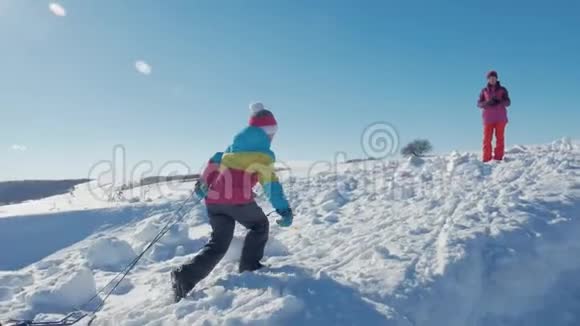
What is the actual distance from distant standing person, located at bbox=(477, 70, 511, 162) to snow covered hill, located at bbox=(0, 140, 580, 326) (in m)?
1.07

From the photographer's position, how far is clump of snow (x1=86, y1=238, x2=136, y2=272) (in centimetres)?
676

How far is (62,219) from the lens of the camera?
30.7 ft

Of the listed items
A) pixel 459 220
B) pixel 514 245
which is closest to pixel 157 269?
pixel 459 220

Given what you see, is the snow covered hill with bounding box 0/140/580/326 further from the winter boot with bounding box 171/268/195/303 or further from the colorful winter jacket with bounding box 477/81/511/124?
the colorful winter jacket with bounding box 477/81/511/124

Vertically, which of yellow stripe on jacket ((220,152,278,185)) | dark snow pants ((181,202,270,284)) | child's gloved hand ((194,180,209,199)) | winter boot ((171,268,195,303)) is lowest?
winter boot ((171,268,195,303))

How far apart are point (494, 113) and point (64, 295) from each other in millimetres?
8424

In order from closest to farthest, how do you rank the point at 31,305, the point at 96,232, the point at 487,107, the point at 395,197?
the point at 31,305, the point at 395,197, the point at 96,232, the point at 487,107

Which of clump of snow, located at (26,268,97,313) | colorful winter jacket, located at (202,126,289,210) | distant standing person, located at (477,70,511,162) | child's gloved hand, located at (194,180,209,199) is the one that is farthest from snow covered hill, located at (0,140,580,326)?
distant standing person, located at (477,70,511,162)

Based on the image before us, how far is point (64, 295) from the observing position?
5223 millimetres

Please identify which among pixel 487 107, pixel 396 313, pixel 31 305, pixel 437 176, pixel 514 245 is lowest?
pixel 31 305

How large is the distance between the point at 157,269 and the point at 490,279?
12.6ft

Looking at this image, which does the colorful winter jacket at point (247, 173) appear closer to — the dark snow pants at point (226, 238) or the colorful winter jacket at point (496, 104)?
the dark snow pants at point (226, 238)

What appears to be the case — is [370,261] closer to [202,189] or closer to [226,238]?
[226,238]

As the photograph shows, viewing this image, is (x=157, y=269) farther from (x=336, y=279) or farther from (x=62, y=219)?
(x=62, y=219)
